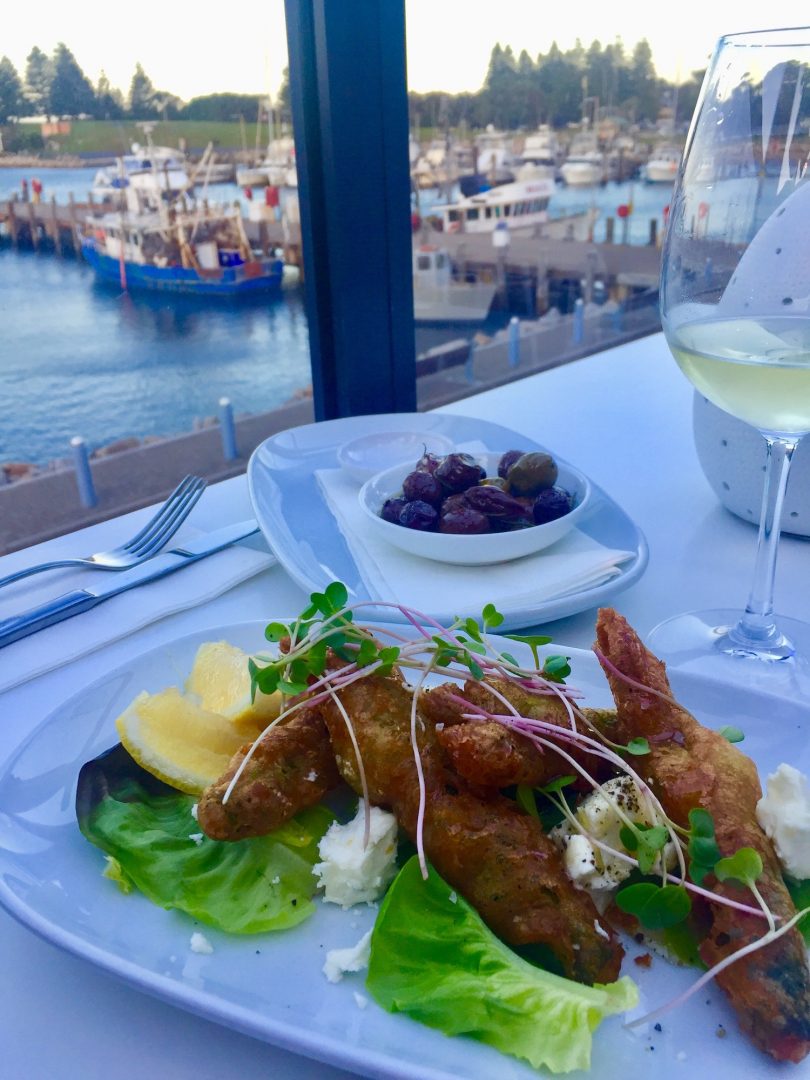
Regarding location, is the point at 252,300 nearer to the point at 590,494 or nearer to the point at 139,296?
the point at 139,296

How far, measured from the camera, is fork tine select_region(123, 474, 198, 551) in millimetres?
1144

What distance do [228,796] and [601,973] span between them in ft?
0.88

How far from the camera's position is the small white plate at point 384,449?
1261 millimetres

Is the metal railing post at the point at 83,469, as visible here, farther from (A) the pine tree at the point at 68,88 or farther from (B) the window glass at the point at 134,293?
(A) the pine tree at the point at 68,88

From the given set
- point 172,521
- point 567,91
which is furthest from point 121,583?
point 567,91

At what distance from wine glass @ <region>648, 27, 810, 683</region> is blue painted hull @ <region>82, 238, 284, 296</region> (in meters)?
5.18

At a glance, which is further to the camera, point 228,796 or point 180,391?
point 180,391

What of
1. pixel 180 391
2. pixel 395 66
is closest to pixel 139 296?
pixel 180 391

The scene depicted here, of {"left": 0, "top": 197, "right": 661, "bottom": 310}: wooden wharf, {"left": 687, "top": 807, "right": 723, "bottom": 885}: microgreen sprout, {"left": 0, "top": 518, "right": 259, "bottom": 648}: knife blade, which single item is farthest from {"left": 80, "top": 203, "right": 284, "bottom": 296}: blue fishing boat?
{"left": 0, "top": 197, "right": 661, "bottom": 310}: wooden wharf

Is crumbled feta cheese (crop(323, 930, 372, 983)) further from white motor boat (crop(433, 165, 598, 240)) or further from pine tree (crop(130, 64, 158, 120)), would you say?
white motor boat (crop(433, 165, 598, 240))

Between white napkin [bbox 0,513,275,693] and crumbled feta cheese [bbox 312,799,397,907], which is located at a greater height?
crumbled feta cheese [bbox 312,799,397,907]

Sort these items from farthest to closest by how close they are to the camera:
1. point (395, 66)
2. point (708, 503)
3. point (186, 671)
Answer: point (395, 66) < point (708, 503) < point (186, 671)

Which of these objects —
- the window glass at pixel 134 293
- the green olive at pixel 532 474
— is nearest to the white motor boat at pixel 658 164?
the window glass at pixel 134 293

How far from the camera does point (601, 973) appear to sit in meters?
0.50
